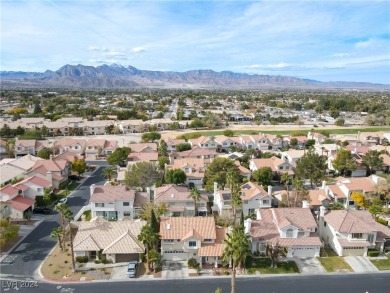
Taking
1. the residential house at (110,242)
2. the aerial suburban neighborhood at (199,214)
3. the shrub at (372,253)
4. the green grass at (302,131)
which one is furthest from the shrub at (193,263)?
the green grass at (302,131)

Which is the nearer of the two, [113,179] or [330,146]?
Result: [113,179]

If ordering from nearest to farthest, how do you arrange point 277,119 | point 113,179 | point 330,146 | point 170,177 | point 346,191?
1. point 346,191
2. point 170,177
3. point 113,179
4. point 330,146
5. point 277,119

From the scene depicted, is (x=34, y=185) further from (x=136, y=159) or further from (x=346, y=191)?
(x=346, y=191)

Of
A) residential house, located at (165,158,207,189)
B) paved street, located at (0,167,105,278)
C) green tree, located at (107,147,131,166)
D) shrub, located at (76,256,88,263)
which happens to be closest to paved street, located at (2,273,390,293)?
paved street, located at (0,167,105,278)

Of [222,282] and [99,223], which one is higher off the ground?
[99,223]

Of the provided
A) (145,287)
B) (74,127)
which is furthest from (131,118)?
(145,287)
